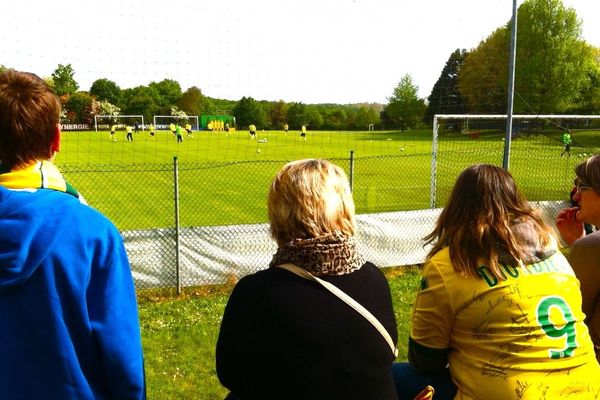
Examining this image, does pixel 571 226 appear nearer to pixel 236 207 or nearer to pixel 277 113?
pixel 236 207

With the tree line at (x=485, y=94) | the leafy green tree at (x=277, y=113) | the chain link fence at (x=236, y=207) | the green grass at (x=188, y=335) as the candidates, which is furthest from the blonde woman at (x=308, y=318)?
the leafy green tree at (x=277, y=113)

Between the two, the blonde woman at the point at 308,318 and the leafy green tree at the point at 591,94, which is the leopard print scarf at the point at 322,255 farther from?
the leafy green tree at the point at 591,94

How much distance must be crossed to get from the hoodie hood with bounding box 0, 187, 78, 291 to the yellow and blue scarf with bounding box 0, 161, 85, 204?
0.03 meters

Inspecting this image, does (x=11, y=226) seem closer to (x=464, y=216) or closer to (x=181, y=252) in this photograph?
(x=464, y=216)

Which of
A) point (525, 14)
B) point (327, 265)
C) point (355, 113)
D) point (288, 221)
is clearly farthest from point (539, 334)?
point (525, 14)

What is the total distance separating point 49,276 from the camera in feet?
5.36

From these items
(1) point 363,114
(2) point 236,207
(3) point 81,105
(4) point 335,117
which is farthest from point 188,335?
(4) point 335,117

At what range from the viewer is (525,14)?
30297 millimetres

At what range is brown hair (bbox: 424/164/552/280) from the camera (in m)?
2.09

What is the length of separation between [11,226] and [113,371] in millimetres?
555

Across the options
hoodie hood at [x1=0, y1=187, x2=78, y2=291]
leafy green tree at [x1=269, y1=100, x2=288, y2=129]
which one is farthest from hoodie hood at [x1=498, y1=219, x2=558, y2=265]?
leafy green tree at [x1=269, y1=100, x2=288, y2=129]

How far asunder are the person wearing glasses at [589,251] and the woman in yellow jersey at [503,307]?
311mm

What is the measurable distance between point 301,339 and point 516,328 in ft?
2.82

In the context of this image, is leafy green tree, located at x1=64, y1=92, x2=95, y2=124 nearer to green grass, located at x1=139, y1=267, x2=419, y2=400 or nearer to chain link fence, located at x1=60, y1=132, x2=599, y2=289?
chain link fence, located at x1=60, y1=132, x2=599, y2=289
